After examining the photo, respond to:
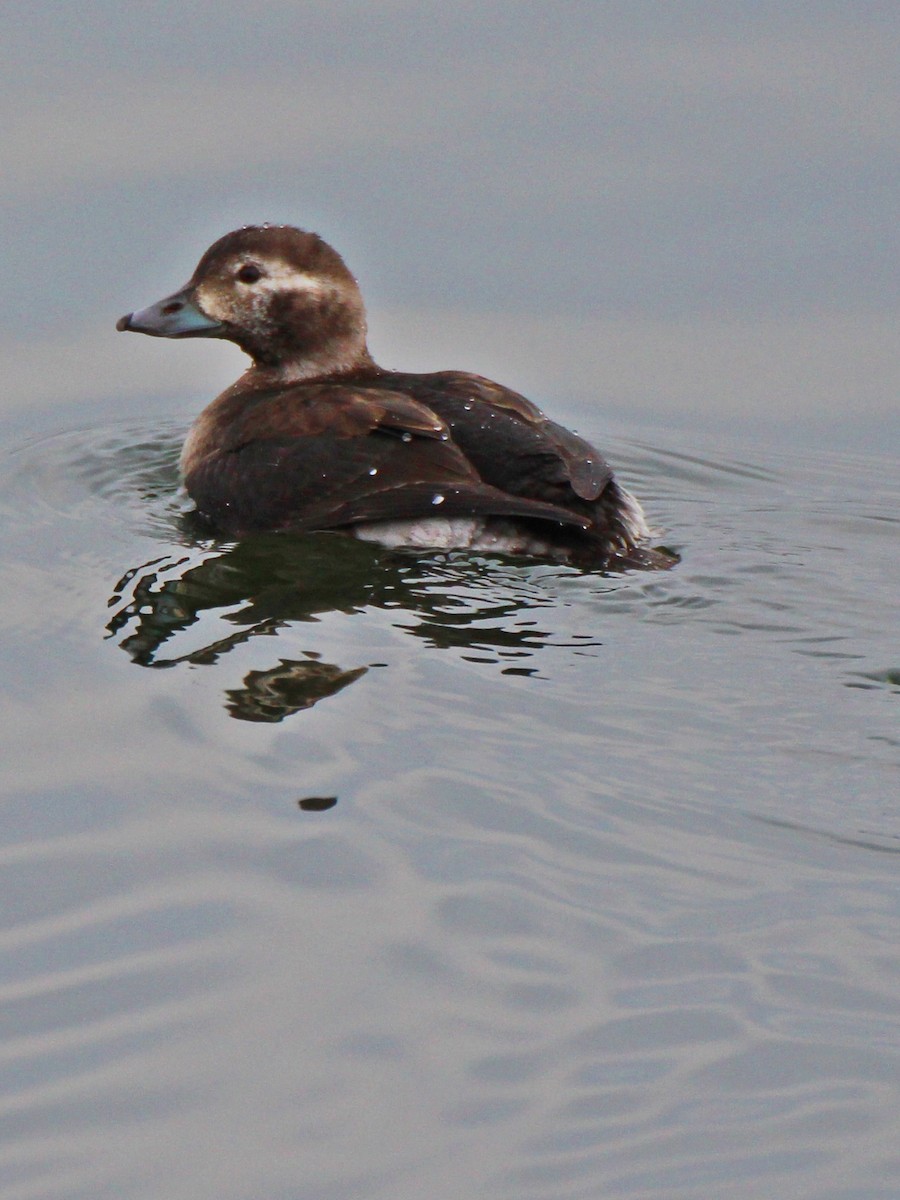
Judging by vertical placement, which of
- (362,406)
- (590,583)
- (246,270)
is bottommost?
(590,583)

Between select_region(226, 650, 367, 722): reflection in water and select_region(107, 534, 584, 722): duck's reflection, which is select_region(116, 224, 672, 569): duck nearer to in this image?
select_region(107, 534, 584, 722): duck's reflection

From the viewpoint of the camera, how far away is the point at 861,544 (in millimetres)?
7090

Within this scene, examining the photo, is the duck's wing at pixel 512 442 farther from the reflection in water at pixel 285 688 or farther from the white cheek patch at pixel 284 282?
the reflection in water at pixel 285 688

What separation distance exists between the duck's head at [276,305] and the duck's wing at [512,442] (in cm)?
70

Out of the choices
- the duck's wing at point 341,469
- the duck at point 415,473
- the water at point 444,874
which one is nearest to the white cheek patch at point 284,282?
the duck at point 415,473

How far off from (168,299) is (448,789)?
3.66 metres

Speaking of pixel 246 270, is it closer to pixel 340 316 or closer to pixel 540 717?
pixel 340 316

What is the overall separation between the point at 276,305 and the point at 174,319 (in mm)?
439

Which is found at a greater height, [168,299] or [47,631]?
[168,299]

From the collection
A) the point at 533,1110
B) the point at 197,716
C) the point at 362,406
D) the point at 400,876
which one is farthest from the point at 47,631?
the point at 533,1110

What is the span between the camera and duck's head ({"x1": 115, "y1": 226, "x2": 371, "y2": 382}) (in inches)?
298

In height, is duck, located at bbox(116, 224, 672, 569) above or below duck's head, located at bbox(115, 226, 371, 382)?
below

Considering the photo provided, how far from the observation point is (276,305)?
7.59m

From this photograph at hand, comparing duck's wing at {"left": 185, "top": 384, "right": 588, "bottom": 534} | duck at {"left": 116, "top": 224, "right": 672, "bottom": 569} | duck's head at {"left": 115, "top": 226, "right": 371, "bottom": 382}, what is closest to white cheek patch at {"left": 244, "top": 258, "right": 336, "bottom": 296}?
duck's head at {"left": 115, "top": 226, "right": 371, "bottom": 382}
